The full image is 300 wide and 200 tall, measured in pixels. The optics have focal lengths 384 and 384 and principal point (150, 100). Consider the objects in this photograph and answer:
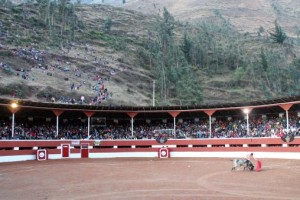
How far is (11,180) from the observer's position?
24.1 m

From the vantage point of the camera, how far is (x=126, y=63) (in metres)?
105

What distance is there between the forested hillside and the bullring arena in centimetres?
2229

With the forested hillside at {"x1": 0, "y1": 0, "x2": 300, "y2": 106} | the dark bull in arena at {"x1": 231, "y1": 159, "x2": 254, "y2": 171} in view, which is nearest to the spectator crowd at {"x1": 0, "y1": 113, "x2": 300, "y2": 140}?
the dark bull in arena at {"x1": 231, "y1": 159, "x2": 254, "y2": 171}

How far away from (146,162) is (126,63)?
2689 inches

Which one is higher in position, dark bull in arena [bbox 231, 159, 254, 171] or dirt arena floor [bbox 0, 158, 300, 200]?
dark bull in arena [bbox 231, 159, 254, 171]

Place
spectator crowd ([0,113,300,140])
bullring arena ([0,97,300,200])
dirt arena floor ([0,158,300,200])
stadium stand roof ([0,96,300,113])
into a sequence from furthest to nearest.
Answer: spectator crowd ([0,113,300,140]) < stadium stand roof ([0,96,300,113]) < bullring arena ([0,97,300,200]) < dirt arena floor ([0,158,300,200])

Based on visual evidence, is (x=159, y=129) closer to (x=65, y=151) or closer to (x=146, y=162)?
(x=65, y=151)

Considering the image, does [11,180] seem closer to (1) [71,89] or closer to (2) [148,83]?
(1) [71,89]

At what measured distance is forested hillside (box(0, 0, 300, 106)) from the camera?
254 feet

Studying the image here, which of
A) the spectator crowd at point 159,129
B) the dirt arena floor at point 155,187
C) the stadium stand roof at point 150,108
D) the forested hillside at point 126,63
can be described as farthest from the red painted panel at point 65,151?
the forested hillside at point 126,63

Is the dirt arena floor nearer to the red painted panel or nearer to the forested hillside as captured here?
the red painted panel

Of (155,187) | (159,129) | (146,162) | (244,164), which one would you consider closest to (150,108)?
(159,129)

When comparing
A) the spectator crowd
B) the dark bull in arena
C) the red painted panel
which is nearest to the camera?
the dark bull in arena

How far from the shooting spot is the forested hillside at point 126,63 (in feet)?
254
